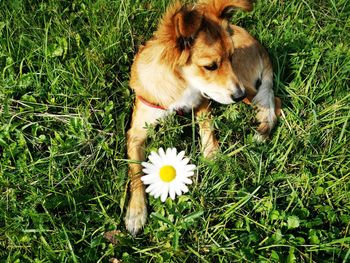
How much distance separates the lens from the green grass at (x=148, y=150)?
2271mm

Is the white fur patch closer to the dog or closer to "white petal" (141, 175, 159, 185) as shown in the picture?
the dog

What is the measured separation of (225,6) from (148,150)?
3.65 feet

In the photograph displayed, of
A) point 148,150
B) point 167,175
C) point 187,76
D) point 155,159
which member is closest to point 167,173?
point 167,175

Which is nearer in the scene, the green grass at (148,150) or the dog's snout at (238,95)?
the green grass at (148,150)

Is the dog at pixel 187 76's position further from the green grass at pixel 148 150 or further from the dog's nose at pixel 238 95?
the green grass at pixel 148 150

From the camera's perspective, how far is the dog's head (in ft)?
8.02

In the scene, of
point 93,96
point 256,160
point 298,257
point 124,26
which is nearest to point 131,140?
point 93,96

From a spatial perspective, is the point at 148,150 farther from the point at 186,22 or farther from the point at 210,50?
the point at 186,22

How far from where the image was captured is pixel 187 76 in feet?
8.86

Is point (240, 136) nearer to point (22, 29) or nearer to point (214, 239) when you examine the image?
point (214, 239)

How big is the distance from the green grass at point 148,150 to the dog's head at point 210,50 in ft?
0.70

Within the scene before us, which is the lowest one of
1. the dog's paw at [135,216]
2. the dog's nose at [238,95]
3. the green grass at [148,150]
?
the dog's paw at [135,216]

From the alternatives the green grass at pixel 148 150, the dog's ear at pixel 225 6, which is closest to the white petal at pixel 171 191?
the green grass at pixel 148 150

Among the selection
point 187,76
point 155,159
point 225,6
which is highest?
point 225,6
